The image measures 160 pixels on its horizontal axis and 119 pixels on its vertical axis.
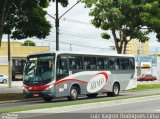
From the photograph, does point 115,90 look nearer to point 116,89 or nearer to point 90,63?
point 116,89

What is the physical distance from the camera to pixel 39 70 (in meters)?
28.1

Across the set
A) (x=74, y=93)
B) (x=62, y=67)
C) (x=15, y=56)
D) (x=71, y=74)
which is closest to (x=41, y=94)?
(x=62, y=67)

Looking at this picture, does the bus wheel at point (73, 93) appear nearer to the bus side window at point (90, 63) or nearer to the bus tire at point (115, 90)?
the bus side window at point (90, 63)

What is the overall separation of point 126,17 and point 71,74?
13.8 m

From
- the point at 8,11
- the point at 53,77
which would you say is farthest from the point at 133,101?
the point at 8,11

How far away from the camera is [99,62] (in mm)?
31922

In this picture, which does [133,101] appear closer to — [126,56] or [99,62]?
[99,62]

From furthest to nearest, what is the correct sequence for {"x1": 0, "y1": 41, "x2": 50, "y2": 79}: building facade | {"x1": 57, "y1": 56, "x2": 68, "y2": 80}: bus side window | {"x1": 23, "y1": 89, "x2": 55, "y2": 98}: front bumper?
1. {"x1": 0, "y1": 41, "x2": 50, "y2": 79}: building facade
2. {"x1": 57, "y1": 56, "x2": 68, "y2": 80}: bus side window
3. {"x1": 23, "y1": 89, "x2": 55, "y2": 98}: front bumper

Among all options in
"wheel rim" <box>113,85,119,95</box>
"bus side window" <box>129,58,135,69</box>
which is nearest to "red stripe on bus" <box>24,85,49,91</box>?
"wheel rim" <box>113,85,119,95</box>

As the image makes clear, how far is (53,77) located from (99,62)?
5.07 meters

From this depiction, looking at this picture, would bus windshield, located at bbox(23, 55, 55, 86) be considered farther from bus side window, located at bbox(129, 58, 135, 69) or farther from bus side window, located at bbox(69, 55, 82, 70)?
bus side window, located at bbox(129, 58, 135, 69)

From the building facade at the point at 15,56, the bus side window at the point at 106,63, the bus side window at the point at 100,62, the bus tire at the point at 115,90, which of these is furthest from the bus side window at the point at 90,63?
the building facade at the point at 15,56

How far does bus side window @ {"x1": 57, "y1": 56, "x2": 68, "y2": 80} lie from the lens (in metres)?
28.0

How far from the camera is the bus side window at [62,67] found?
27984mm
